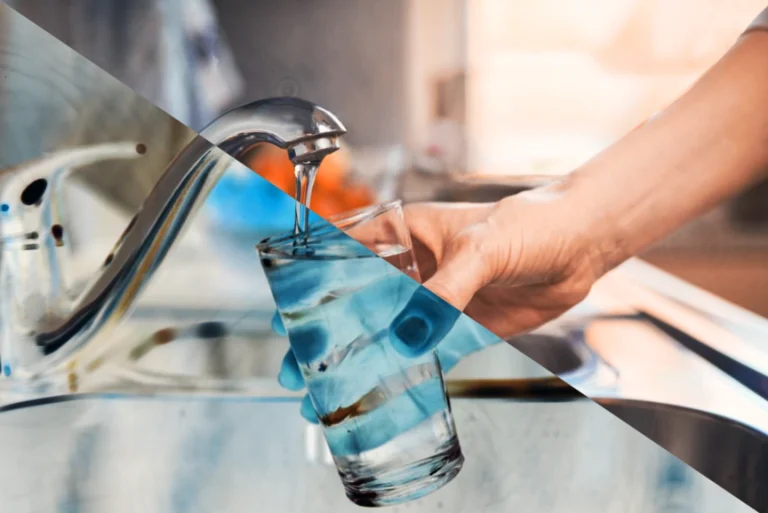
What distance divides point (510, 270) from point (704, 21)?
0.49 ft

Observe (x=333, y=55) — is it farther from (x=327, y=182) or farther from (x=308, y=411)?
(x=308, y=411)

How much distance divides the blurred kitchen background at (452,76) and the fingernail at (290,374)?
130mm

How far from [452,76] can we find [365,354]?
0.15 metres

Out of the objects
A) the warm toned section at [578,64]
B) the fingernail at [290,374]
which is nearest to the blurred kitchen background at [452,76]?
the warm toned section at [578,64]

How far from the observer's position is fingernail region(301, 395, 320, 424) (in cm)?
41

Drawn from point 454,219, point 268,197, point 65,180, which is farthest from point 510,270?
point 65,180

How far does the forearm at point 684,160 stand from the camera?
0.30m

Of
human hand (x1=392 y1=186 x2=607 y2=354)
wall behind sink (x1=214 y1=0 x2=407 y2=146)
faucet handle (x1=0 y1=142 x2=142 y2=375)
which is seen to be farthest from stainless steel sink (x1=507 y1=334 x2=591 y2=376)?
faucet handle (x1=0 y1=142 x2=142 y2=375)

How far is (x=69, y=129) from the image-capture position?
37 cm

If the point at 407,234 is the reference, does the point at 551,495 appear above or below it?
below

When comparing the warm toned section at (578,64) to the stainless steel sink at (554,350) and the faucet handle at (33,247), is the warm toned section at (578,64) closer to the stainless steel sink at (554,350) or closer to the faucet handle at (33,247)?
the stainless steel sink at (554,350)

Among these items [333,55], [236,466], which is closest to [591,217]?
[333,55]

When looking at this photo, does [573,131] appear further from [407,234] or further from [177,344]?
[177,344]

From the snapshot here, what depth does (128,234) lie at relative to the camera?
352 millimetres
